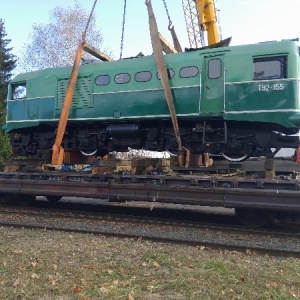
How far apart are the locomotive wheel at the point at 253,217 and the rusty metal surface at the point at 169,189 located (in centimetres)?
74

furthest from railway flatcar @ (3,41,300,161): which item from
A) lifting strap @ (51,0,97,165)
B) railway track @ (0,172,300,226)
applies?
railway track @ (0,172,300,226)

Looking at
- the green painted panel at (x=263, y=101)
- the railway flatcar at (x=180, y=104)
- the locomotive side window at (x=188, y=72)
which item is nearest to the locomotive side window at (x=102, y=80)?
the railway flatcar at (x=180, y=104)

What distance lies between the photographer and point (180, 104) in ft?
31.7

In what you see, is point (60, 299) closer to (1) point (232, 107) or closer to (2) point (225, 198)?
(2) point (225, 198)

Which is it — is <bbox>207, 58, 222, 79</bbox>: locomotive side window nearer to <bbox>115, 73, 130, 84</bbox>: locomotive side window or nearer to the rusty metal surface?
<bbox>115, 73, 130, 84</bbox>: locomotive side window

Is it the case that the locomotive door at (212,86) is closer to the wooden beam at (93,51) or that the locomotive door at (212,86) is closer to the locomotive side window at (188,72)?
the locomotive side window at (188,72)

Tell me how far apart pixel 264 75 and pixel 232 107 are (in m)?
1.02

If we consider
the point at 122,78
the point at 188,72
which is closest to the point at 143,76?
the point at 122,78

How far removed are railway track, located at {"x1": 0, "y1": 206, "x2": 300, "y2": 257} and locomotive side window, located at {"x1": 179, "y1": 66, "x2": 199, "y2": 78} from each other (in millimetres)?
3665

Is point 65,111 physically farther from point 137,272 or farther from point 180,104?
point 137,272

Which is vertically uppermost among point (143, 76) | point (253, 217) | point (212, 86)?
point (143, 76)

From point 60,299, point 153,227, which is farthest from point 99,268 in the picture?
point 153,227

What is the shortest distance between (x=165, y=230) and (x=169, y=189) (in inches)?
31.7

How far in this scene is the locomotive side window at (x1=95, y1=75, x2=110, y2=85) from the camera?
1067cm
